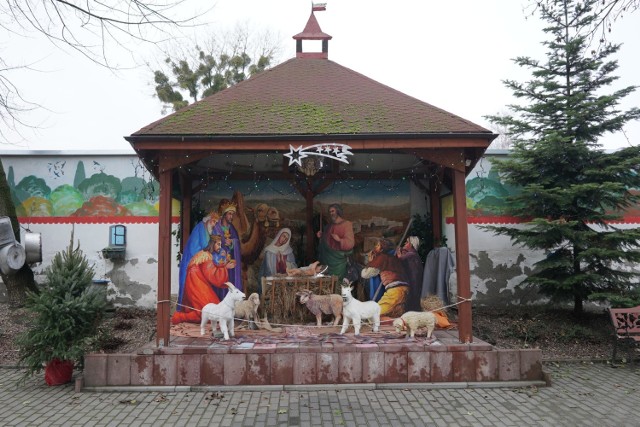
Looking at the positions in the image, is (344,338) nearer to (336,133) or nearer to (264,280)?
(264,280)

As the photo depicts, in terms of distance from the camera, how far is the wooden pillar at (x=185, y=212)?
902 cm

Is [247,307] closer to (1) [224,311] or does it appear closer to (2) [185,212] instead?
(1) [224,311]

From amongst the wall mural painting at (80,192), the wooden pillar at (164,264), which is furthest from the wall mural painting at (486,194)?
the wall mural painting at (80,192)

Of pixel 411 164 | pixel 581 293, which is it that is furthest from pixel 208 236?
pixel 581 293

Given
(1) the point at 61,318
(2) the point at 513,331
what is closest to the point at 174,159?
(1) the point at 61,318

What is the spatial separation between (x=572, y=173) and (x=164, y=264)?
7.63 meters

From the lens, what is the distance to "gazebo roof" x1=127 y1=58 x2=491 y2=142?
20.3ft

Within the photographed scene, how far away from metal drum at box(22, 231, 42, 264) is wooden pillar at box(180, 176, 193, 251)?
3.19 metres

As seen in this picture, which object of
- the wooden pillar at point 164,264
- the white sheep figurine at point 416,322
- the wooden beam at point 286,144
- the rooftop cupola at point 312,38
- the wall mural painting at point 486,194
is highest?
the rooftop cupola at point 312,38

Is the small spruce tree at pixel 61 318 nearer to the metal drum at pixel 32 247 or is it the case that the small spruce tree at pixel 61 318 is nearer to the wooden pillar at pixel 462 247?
the metal drum at pixel 32 247

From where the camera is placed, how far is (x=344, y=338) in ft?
21.4

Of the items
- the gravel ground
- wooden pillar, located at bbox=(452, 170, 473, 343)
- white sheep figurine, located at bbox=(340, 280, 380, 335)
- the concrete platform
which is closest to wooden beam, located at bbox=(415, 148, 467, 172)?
wooden pillar, located at bbox=(452, 170, 473, 343)

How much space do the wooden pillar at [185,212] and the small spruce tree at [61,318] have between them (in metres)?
2.98

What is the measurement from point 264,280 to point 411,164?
4043mm
